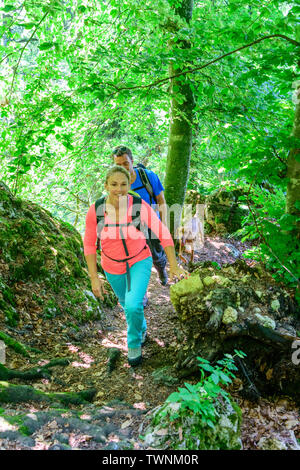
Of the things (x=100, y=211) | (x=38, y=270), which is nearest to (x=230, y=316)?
(x=100, y=211)

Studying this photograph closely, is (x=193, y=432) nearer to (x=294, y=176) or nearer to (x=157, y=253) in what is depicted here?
(x=294, y=176)

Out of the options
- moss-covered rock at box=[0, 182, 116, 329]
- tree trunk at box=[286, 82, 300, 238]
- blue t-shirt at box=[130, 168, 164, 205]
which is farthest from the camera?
blue t-shirt at box=[130, 168, 164, 205]

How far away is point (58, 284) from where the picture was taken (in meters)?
5.37

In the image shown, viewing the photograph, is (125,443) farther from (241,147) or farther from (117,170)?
(241,147)

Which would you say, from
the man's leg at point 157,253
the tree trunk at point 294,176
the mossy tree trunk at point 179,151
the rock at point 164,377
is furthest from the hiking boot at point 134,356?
the mossy tree trunk at point 179,151

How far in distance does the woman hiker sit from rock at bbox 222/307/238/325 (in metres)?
0.72

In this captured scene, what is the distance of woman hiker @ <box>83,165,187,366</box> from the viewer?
12.1 feet

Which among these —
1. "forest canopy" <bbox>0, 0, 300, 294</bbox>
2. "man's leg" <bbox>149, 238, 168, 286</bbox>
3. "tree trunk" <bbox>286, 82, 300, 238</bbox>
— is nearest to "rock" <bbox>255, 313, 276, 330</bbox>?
"forest canopy" <bbox>0, 0, 300, 294</bbox>

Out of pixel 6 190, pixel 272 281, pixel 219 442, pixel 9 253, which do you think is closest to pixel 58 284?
pixel 9 253

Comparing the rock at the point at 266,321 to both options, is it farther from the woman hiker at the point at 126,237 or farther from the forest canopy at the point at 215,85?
the woman hiker at the point at 126,237

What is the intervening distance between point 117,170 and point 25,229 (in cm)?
259

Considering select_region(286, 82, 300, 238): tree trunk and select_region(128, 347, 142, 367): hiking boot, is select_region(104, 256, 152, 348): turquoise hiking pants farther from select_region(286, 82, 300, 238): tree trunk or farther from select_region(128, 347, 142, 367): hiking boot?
select_region(286, 82, 300, 238): tree trunk

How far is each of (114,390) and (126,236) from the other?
1.79 m
